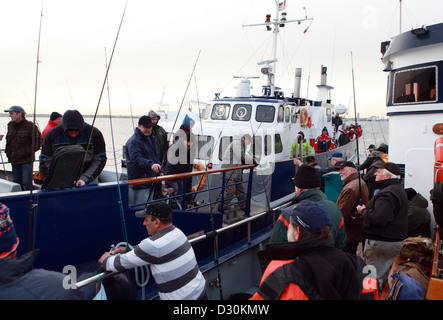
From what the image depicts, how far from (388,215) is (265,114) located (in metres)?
5.76

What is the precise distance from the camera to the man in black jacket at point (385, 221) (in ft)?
10.9

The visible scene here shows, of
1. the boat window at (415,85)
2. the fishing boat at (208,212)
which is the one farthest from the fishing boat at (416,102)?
the fishing boat at (208,212)

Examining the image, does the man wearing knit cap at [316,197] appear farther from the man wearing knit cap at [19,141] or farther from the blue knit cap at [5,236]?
the man wearing knit cap at [19,141]

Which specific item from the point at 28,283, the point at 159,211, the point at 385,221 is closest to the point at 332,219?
the point at 385,221

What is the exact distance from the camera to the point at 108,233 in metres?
3.31

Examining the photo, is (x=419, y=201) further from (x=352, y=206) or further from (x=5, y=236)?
(x=5, y=236)

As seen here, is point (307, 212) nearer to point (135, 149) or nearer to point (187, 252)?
point (187, 252)

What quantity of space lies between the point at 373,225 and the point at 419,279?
67 centimetres

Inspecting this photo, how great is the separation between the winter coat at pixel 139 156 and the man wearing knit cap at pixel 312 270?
2867mm

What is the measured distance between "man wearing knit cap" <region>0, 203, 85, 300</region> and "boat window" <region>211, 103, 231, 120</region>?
25.7 feet

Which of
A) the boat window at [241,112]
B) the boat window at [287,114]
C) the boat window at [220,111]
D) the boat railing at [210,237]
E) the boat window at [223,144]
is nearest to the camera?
the boat railing at [210,237]

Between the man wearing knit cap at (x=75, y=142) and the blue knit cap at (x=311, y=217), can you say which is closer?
the blue knit cap at (x=311, y=217)

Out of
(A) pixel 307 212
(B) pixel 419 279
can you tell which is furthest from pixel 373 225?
(A) pixel 307 212

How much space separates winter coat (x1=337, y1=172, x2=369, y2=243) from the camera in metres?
4.08
